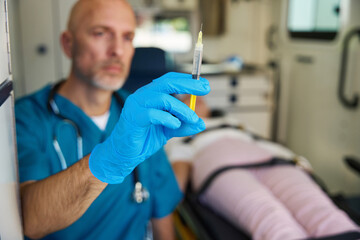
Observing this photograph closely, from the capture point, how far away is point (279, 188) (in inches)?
61.9

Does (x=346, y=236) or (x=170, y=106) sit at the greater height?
(x=170, y=106)

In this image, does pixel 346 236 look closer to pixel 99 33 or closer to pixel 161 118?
pixel 161 118

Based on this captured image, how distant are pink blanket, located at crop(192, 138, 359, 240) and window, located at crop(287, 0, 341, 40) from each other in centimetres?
A: 139

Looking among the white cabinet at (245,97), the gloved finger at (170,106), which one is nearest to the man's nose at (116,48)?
the gloved finger at (170,106)

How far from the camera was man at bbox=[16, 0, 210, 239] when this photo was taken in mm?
832

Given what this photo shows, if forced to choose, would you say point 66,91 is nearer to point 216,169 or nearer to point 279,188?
point 216,169

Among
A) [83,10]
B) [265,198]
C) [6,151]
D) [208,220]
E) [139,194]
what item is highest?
[83,10]

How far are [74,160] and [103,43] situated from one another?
0.37 metres

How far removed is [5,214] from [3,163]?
0.10 meters

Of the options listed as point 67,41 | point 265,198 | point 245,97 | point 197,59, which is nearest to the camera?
point 197,59

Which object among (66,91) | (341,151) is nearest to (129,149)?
(66,91)

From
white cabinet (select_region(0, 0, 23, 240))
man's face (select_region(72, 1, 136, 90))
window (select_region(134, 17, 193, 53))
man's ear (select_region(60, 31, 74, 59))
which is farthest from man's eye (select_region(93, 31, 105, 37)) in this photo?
window (select_region(134, 17, 193, 53))

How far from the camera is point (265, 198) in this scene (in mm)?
1394

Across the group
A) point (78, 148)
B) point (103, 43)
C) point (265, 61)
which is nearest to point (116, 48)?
point (103, 43)
